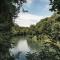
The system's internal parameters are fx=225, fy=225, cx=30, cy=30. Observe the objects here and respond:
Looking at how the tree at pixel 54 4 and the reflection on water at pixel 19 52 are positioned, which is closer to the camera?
the tree at pixel 54 4

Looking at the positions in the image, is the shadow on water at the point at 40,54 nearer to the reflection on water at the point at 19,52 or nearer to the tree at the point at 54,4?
the reflection on water at the point at 19,52

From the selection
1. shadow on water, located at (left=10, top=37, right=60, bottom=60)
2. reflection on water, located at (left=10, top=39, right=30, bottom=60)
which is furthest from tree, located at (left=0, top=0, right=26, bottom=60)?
reflection on water, located at (left=10, top=39, right=30, bottom=60)

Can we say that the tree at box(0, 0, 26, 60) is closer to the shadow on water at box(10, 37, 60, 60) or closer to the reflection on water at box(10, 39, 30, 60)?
the shadow on water at box(10, 37, 60, 60)

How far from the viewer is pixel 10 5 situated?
50.0 feet

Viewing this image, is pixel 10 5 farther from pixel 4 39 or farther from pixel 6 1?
pixel 4 39

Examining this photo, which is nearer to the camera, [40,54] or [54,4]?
[54,4]

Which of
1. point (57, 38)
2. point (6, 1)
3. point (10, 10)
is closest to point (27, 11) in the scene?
point (10, 10)

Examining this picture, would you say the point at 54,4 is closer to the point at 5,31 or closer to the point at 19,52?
the point at 5,31

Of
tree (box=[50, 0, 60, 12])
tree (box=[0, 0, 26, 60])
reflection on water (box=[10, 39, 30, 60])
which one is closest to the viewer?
tree (box=[0, 0, 26, 60])

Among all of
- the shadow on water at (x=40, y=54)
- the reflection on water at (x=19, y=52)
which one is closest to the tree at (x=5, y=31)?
the shadow on water at (x=40, y=54)

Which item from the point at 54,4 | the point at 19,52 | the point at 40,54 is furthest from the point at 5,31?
the point at 19,52

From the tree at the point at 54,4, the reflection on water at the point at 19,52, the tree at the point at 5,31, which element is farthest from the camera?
the reflection on water at the point at 19,52

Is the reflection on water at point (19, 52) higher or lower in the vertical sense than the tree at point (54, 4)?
lower

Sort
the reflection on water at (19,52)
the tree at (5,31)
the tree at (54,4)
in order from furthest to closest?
the reflection on water at (19,52) → the tree at (54,4) → the tree at (5,31)
